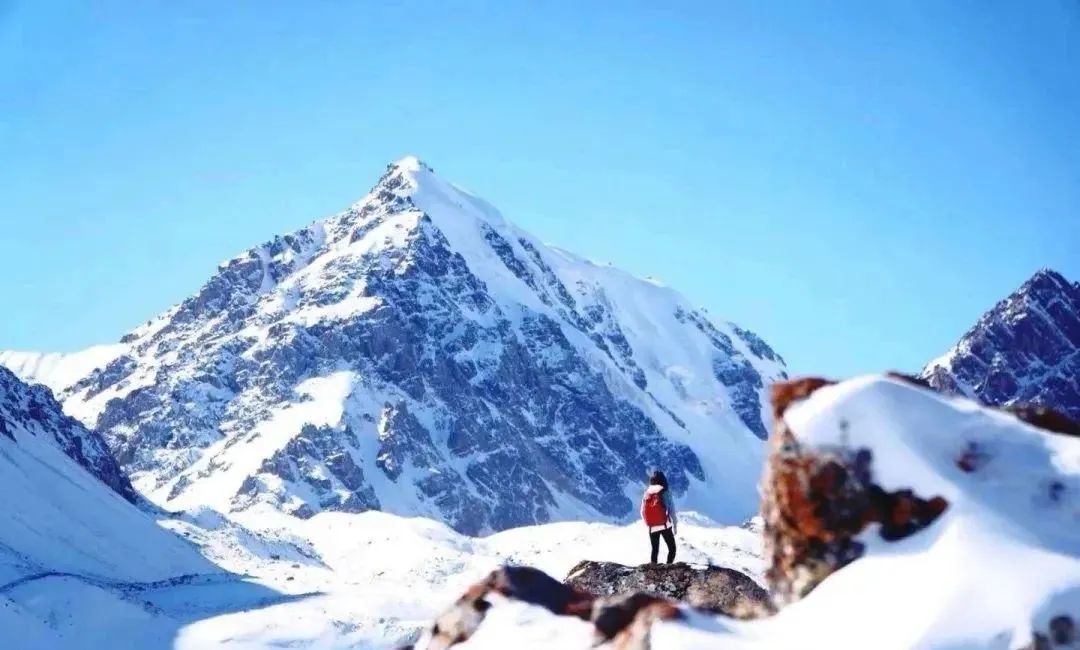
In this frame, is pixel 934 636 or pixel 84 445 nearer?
pixel 934 636

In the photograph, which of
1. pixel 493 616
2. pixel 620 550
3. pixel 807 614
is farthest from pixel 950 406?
pixel 620 550

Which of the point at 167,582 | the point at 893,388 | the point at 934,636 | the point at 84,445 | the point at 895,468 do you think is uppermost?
the point at 84,445

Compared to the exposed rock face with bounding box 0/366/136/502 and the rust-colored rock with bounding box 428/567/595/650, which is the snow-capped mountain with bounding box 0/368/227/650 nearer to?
the exposed rock face with bounding box 0/366/136/502

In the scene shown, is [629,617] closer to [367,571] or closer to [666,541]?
[666,541]

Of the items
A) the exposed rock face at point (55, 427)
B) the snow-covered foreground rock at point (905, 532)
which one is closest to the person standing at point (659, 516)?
the snow-covered foreground rock at point (905, 532)

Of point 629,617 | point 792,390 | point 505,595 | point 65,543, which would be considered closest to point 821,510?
point 792,390

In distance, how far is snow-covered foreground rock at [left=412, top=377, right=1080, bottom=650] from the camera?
9992 mm

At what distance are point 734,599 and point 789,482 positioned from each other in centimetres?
520

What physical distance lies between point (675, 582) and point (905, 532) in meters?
7.16

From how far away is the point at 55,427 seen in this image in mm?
173750

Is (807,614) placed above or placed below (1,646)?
below

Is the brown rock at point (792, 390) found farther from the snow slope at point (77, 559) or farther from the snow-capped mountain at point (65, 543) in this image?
the snow-capped mountain at point (65, 543)

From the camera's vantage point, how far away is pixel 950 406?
37.7 feet

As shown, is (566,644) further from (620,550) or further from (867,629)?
(620,550)
